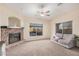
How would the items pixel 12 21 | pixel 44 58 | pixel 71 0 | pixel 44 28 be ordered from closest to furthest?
1. pixel 71 0
2. pixel 44 58
3. pixel 12 21
4. pixel 44 28

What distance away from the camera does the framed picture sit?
396 cm

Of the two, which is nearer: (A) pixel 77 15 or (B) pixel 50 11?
(B) pixel 50 11

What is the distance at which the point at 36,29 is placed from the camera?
A: 4.11 meters

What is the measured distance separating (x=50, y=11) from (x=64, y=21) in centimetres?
92

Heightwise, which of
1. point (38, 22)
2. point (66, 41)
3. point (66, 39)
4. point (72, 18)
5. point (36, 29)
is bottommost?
point (66, 41)

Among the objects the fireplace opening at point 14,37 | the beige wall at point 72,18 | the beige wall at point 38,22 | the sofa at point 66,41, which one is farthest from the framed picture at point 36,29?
the sofa at point 66,41

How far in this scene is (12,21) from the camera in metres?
3.73

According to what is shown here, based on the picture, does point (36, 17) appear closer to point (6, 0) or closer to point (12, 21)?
point (12, 21)

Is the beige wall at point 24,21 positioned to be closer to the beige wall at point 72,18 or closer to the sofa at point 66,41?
the beige wall at point 72,18

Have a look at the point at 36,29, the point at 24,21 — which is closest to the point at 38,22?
the point at 36,29

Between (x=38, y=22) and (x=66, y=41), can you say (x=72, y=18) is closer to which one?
(x=66, y=41)

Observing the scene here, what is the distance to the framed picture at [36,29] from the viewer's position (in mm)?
3961

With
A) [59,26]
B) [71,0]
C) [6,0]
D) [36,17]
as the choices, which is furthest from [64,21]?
[6,0]

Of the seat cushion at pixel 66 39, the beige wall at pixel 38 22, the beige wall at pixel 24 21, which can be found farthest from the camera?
the seat cushion at pixel 66 39
